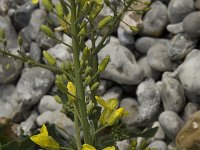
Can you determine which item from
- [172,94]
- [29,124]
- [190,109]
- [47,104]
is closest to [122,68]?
[172,94]

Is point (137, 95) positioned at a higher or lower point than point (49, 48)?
lower

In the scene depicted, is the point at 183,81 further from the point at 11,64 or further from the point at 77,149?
the point at 77,149

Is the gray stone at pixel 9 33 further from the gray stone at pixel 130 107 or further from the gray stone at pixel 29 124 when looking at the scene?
the gray stone at pixel 130 107

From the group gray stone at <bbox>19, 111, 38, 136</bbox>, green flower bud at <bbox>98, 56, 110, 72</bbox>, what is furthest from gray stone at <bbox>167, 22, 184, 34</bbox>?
green flower bud at <bbox>98, 56, 110, 72</bbox>

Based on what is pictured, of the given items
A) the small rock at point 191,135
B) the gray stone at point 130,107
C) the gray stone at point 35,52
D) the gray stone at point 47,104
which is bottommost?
the small rock at point 191,135

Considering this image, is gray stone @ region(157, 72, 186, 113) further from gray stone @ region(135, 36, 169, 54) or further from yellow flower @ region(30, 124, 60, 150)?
yellow flower @ region(30, 124, 60, 150)

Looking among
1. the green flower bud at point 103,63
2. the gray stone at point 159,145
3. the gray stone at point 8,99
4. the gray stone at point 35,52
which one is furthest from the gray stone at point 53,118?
the green flower bud at point 103,63

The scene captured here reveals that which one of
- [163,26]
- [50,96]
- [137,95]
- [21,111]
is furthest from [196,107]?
[21,111]
